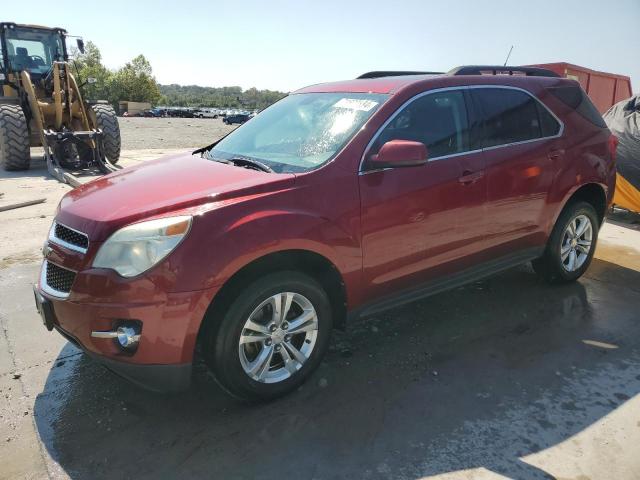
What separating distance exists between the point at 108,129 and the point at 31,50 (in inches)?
115

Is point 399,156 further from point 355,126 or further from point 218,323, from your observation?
point 218,323

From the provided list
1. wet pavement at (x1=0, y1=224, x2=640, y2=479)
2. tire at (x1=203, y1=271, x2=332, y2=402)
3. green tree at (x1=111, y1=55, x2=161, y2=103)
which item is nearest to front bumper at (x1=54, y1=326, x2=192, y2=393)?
tire at (x1=203, y1=271, x2=332, y2=402)

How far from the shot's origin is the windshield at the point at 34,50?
38.3ft

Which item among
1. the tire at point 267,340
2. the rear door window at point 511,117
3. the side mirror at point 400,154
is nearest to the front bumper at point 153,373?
the tire at point 267,340

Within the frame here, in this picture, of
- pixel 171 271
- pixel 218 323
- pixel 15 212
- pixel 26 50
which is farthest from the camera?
pixel 26 50

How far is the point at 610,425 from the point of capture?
9.05ft

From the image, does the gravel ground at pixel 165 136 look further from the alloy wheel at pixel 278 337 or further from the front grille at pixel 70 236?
the alloy wheel at pixel 278 337

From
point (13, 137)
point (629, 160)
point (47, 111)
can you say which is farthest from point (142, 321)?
point (47, 111)

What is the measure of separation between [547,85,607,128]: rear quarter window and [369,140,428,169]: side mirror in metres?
1.95

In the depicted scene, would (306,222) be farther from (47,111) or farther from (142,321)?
(47,111)

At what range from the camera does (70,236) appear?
2.74 m

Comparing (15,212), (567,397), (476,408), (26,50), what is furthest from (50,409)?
(26,50)

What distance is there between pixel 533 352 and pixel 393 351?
977 millimetres

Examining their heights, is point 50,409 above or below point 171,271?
below
